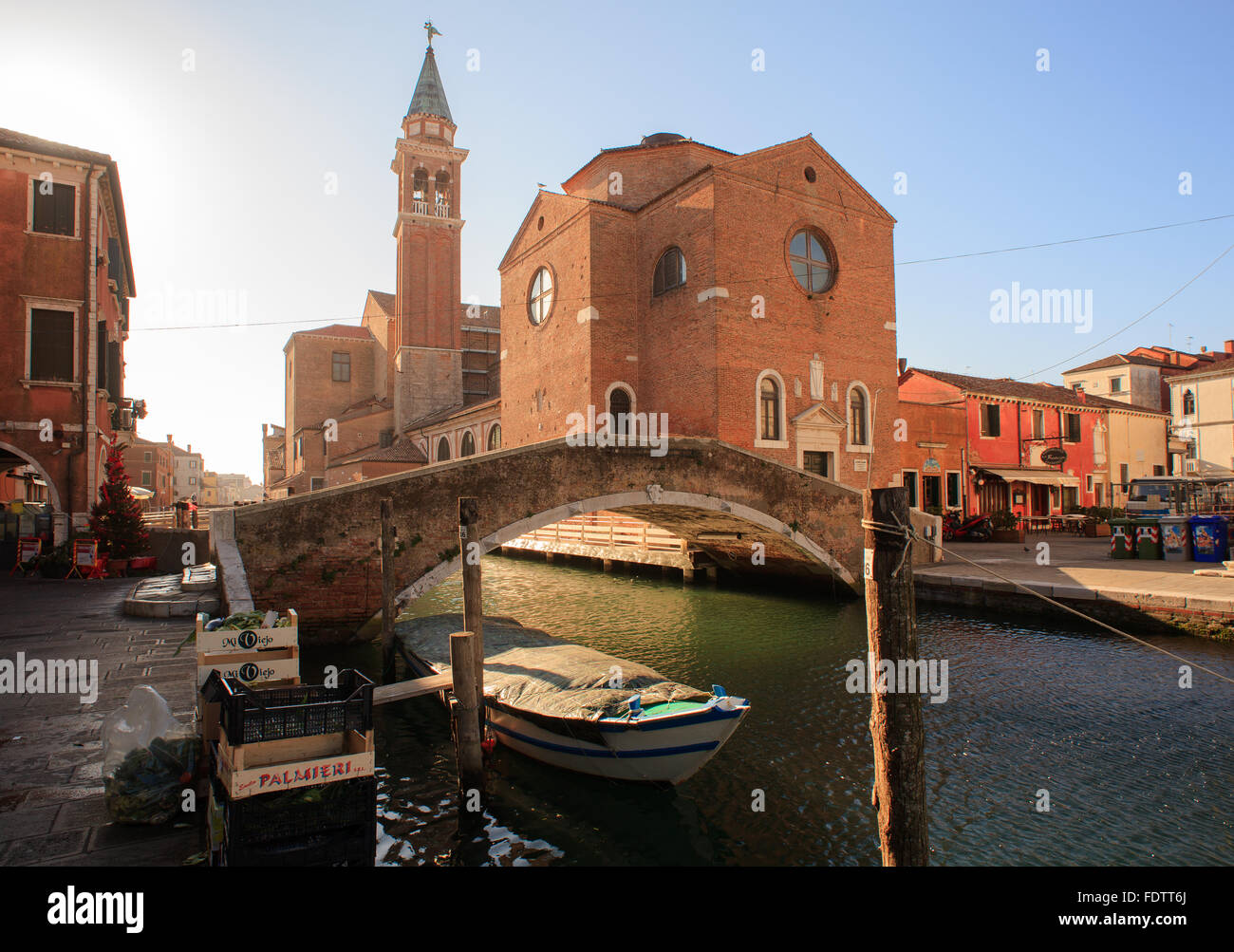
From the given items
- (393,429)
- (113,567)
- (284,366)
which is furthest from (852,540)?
(284,366)

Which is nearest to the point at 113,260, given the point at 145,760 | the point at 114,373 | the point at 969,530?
the point at 114,373

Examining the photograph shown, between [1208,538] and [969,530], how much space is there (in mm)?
7210

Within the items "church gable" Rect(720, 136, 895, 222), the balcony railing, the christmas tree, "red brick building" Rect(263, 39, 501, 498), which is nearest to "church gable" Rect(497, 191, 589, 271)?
"church gable" Rect(720, 136, 895, 222)

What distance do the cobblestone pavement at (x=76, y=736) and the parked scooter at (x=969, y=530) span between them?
21.2 metres

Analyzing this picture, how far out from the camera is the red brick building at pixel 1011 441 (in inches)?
947

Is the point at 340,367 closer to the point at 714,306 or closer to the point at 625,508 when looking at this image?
the point at 714,306

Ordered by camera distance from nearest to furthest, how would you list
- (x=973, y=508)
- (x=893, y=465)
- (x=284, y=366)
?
(x=893, y=465), (x=973, y=508), (x=284, y=366)

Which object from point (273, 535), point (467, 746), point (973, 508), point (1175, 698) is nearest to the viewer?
point (467, 746)

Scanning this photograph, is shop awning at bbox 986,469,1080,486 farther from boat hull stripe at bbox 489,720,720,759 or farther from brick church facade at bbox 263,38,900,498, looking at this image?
boat hull stripe at bbox 489,720,720,759

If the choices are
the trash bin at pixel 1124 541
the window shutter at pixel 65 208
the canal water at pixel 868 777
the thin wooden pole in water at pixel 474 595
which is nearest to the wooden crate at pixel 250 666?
the canal water at pixel 868 777

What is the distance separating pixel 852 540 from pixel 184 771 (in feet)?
48.1

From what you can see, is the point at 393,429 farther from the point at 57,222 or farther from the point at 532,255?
the point at 57,222

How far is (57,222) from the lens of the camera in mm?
14359
